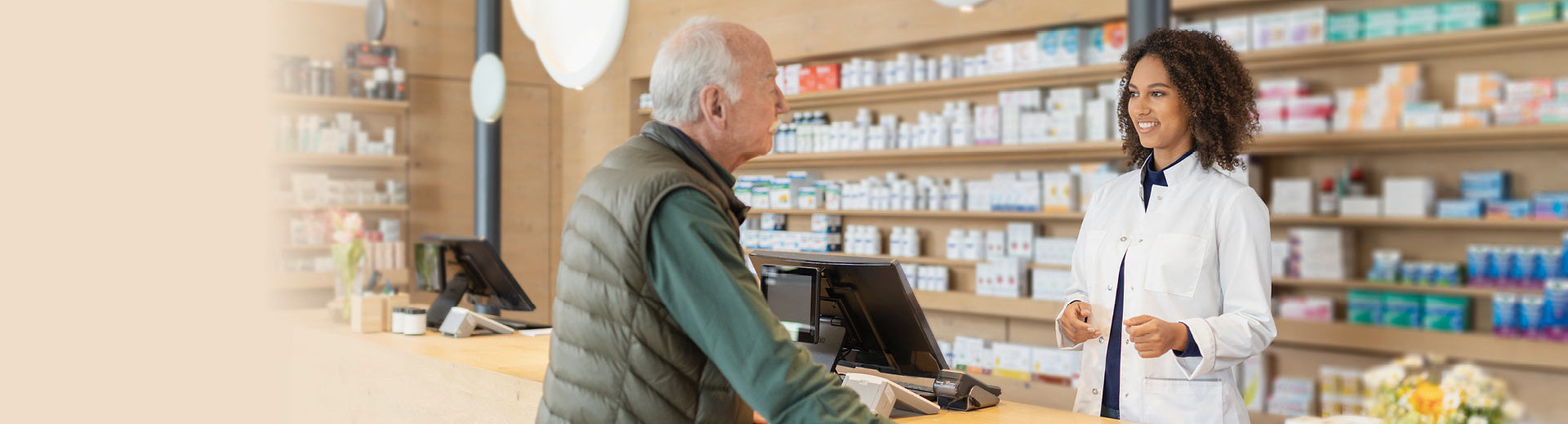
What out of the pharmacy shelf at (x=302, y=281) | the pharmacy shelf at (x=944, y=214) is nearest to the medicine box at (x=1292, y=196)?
the pharmacy shelf at (x=944, y=214)

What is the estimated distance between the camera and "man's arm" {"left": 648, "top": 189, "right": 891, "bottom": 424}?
138 centimetres

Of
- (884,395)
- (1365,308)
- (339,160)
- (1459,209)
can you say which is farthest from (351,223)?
(1459,209)

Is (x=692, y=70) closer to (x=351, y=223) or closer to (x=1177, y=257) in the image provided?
(x=1177, y=257)

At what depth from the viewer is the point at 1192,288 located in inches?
87.3

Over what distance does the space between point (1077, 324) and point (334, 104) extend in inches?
236

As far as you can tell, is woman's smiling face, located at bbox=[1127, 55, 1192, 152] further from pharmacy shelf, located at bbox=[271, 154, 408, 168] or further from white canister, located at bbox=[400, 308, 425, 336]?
pharmacy shelf, located at bbox=[271, 154, 408, 168]

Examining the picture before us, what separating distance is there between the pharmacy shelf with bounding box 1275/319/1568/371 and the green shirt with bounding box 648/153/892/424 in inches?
128

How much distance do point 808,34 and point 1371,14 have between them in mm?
2926

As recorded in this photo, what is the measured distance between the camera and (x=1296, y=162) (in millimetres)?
4316

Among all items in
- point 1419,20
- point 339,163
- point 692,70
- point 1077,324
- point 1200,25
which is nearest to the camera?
point 692,70

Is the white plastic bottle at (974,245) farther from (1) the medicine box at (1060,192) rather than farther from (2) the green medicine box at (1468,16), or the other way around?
(2) the green medicine box at (1468,16)

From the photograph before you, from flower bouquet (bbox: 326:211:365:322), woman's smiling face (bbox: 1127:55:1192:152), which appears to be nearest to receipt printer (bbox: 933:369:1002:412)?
woman's smiling face (bbox: 1127:55:1192:152)

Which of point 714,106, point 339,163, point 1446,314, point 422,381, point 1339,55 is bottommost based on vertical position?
point 422,381

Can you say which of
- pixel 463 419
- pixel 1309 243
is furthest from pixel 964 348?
pixel 463 419
